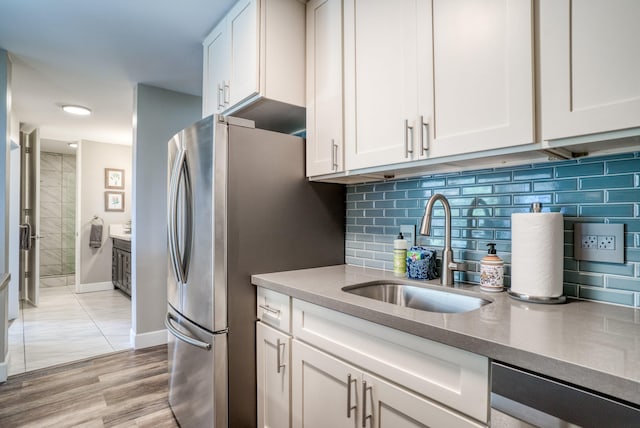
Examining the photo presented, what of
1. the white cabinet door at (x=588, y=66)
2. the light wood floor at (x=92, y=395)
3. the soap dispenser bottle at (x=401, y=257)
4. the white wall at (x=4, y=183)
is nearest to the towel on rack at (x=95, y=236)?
the white wall at (x=4, y=183)

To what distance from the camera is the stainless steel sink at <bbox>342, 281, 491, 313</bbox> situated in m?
1.34

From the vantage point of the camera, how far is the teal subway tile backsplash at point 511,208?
109 cm

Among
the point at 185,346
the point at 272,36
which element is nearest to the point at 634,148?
the point at 272,36

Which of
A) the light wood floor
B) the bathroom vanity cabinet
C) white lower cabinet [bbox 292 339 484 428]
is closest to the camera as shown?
white lower cabinet [bbox 292 339 484 428]

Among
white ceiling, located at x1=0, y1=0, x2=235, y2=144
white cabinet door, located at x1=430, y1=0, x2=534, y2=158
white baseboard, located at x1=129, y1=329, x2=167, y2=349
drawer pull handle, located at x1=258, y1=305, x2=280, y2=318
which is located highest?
white ceiling, located at x1=0, y1=0, x2=235, y2=144

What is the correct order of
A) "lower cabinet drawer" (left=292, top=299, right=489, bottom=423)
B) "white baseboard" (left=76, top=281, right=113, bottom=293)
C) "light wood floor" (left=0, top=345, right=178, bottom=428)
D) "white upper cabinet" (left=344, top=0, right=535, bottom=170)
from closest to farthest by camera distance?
1. "lower cabinet drawer" (left=292, top=299, right=489, bottom=423)
2. "white upper cabinet" (left=344, top=0, right=535, bottom=170)
3. "light wood floor" (left=0, top=345, right=178, bottom=428)
4. "white baseboard" (left=76, top=281, right=113, bottom=293)

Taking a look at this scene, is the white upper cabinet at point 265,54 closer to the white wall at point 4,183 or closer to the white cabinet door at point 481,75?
the white cabinet door at point 481,75

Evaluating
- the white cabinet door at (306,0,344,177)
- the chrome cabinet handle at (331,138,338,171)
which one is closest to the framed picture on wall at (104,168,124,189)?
the white cabinet door at (306,0,344,177)

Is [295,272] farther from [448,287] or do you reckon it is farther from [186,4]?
[186,4]

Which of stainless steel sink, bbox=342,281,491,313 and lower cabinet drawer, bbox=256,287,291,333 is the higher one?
stainless steel sink, bbox=342,281,491,313

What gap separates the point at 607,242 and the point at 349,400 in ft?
3.32

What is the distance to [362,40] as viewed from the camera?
155 cm

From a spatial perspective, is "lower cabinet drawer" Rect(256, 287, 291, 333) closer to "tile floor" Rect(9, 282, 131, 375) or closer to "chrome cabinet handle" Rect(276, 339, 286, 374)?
"chrome cabinet handle" Rect(276, 339, 286, 374)

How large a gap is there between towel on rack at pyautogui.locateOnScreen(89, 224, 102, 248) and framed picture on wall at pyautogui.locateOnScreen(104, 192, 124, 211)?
1.19 ft
